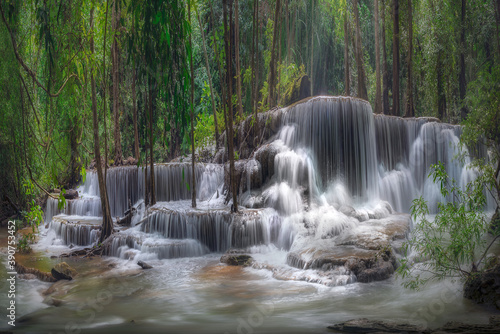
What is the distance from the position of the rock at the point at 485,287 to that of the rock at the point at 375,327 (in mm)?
1401

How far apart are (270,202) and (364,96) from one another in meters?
7.64

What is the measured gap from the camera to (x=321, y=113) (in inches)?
492

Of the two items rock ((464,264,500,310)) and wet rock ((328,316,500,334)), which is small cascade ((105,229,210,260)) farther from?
rock ((464,264,500,310))

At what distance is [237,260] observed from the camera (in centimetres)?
882

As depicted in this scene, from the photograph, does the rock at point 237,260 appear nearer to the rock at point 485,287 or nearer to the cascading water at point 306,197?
the cascading water at point 306,197

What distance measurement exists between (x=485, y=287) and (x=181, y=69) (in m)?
4.61

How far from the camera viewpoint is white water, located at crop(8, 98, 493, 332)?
6012 mm

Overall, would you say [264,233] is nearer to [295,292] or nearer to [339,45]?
[295,292]

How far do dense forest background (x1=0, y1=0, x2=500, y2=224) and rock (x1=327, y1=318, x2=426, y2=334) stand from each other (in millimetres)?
2641

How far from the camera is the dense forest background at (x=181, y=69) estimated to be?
5230 mm

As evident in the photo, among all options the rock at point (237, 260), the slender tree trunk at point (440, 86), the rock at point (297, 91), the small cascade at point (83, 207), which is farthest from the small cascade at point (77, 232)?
the slender tree trunk at point (440, 86)

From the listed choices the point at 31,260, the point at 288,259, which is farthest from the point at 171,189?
the point at 288,259

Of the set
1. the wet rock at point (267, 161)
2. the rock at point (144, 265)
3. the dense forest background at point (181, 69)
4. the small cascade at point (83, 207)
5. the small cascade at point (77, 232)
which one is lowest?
the rock at point (144, 265)

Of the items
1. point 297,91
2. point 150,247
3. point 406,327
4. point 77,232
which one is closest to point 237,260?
point 150,247
